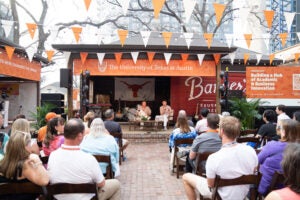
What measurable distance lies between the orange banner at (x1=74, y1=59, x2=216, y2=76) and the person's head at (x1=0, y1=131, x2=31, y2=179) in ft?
28.5

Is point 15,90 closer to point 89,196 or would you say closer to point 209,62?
point 209,62

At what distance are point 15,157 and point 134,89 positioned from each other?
13.2m

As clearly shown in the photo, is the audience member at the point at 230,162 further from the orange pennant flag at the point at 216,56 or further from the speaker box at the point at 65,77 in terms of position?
the orange pennant flag at the point at 216,56

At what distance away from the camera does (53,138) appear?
443 cm

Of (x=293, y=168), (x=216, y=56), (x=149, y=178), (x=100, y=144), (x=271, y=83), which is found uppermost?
(x=216, y=56)

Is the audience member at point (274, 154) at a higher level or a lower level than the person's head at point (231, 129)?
lower

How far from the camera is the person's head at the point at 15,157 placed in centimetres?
259

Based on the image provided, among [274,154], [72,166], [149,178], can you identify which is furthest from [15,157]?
[149,178]

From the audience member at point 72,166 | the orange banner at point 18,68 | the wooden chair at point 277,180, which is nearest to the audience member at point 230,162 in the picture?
the wooden chair at point 277,180

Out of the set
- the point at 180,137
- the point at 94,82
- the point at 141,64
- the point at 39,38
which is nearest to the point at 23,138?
the point at 180,137

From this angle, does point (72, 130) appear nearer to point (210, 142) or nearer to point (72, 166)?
point (72, 166)

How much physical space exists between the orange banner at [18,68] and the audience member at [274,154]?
9.42m

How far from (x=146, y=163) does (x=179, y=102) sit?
283 inches

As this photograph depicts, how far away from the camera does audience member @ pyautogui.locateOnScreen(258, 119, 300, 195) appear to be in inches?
126
